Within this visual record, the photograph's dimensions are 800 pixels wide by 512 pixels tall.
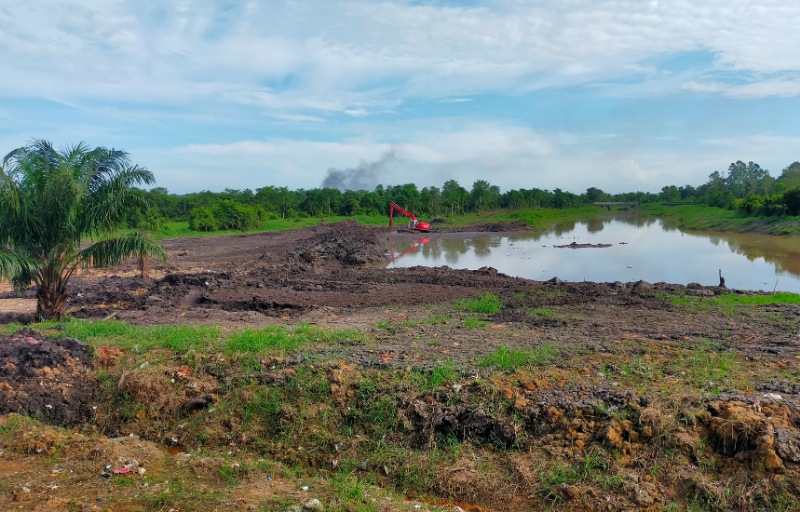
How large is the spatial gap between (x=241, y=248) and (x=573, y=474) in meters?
29.1

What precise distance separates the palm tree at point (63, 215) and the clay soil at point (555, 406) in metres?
1.49

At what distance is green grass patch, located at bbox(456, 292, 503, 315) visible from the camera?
12865 mm

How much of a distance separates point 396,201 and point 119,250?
5896 cm

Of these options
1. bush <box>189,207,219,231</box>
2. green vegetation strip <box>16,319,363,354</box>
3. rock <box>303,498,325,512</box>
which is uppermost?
bush <box>189,207,219,231</box>

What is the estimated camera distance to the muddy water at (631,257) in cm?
2233

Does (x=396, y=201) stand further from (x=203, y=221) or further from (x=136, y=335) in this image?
(x=136, y=335)

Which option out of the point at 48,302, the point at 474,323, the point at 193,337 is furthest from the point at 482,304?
the point at 48,302

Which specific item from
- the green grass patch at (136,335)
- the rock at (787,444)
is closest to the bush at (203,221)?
the green grass patch at (136,335)

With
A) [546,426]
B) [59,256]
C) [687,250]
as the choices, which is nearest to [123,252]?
[59,256]

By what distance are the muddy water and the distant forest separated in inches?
474

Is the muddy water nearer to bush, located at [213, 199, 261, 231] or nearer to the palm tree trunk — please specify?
bush, located at [213, 199, 261, 231]

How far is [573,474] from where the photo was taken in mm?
5473

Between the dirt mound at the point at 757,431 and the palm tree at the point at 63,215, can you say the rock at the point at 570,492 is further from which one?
the palm tree at the point at 63,215

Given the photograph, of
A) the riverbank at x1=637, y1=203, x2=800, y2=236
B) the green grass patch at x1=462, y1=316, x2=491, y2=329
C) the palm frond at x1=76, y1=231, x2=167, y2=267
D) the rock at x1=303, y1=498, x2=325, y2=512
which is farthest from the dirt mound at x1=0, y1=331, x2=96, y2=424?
the riverbank at x1=637, y1=203, x2=800, y2=236
